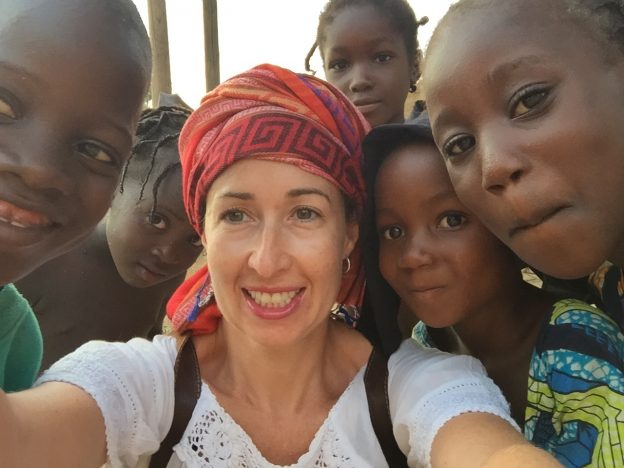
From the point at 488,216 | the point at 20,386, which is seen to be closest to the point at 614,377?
the point at 488,216

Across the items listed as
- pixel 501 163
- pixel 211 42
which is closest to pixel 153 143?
pixel 501 163

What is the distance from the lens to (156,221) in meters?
2.81

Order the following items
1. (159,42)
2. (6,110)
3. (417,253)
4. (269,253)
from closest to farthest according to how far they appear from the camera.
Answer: (6,110) → (269,253) → (417,253) → (159,42)

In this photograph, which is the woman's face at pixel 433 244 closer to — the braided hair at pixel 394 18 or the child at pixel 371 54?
the child at pixel 371 54

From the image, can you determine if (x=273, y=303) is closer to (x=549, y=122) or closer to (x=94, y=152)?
(x=94, y=152)

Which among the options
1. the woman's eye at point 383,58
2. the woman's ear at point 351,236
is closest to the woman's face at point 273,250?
the woman's ear at point 351,236

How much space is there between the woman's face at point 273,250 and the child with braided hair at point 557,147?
46 centimetres

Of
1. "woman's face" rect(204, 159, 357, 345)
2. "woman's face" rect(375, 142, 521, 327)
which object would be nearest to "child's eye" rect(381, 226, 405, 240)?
"woman's face" rect(375, 142, 521, 327)

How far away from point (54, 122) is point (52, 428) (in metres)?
0.70

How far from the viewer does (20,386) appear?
175cm

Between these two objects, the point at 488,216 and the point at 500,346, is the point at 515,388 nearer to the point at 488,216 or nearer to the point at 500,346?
the point at 500,346

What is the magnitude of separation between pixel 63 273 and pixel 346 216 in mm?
1814

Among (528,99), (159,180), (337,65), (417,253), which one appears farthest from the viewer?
(337,65)

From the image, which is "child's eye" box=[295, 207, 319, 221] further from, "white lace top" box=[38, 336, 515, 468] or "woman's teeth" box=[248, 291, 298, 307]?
"white lace top" box=[38, 336, 515, 468]
